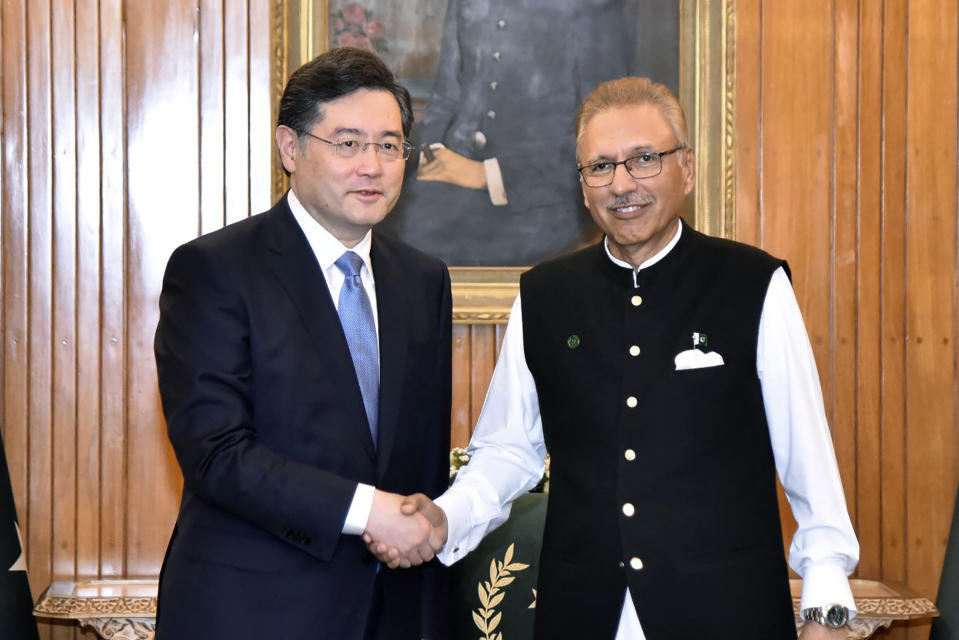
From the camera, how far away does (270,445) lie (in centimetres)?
206

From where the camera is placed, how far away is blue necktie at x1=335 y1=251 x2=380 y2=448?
2.14 metres

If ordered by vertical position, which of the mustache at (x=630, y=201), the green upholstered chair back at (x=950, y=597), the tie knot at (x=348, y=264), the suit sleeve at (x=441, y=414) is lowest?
the green upholstered chair back at (x=950, y=597)

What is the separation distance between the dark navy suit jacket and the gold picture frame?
1439mm

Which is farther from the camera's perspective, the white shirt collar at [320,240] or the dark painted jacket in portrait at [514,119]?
Answer: the dark painted jacket in portrait at [514,119]

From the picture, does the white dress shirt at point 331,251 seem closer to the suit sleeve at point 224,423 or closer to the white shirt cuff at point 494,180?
the suit sleeve at point 224,423

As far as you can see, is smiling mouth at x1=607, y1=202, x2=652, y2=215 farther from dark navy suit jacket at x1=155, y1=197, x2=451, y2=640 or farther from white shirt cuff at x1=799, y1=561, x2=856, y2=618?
white shirt cuff at x1=799, y1=561, x2=856, y2=618

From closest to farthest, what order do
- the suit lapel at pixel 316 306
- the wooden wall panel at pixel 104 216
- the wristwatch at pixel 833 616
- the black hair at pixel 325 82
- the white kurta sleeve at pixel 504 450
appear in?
1. the wristwatch at pixel 833 616
2. the suit lapel at pixel 316 306
3. the black hair at pixel 325 82
4. the white kurta sleeve at pixel 504 450
5. the wooden wall panel at pixel 104 216

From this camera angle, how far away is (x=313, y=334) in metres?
2.09

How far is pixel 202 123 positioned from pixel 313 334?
1.77 meters

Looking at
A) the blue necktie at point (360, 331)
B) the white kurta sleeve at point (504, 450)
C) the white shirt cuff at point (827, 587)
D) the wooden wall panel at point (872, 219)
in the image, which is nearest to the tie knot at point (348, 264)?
the blue necktie at point (360, 331)

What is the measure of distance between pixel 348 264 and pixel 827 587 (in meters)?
1.16

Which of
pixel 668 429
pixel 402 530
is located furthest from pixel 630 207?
pixel 402 530

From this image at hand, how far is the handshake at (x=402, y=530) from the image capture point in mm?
2033

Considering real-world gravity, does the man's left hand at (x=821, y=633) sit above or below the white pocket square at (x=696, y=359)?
below
